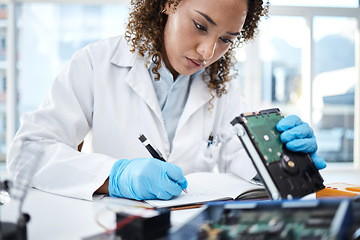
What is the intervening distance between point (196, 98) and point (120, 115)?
0.32m

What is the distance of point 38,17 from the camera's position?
3273 mm

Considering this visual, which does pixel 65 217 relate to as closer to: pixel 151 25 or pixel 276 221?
pixel 276 221

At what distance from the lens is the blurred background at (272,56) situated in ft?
10.5

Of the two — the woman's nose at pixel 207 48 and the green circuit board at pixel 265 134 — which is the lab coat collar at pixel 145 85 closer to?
the woman's nose at pixel 207 48

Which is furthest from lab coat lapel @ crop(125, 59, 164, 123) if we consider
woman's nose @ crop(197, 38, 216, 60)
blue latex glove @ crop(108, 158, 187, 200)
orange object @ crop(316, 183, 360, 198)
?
orange object @ crop(316, 183, 360, 198)

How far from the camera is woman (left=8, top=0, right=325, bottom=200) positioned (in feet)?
3.08

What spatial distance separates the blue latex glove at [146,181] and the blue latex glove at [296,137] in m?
0.29

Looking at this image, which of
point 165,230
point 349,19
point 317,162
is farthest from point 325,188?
point 349,19

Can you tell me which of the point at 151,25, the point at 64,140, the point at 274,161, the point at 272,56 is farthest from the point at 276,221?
the point at 272,56

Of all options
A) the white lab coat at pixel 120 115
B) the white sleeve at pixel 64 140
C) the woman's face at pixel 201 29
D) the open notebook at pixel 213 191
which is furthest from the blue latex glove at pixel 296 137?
the white sleeve at pixel 64 140

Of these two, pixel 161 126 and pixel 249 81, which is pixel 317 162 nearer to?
pixel 161 126

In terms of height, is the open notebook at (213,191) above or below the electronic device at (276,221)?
below

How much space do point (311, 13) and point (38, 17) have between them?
9.85ft

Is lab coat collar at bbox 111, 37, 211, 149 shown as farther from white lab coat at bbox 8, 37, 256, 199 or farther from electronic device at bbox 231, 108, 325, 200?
electronic device at bbox 231, 108, 325, 200
